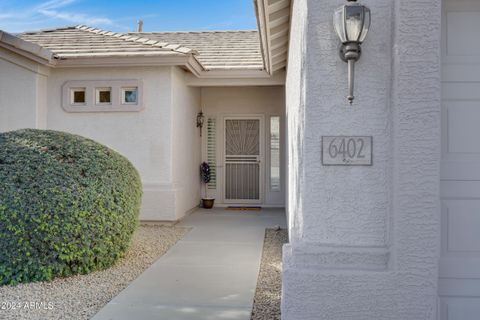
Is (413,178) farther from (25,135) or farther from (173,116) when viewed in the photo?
(173,116)

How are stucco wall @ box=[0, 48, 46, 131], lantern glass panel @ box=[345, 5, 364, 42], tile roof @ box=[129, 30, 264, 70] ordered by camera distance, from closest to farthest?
lantern glass panel @ box=[345, 5, 364, 42]
stucco wall @ box=[0, 48, 46, 131]
tile roof @ box=[129, 30, 264, 70]

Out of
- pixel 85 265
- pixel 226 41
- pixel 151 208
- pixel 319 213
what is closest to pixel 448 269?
pixel 319 213

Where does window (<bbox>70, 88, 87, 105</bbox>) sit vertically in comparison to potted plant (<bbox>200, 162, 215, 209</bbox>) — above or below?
above

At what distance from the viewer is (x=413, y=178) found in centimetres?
355

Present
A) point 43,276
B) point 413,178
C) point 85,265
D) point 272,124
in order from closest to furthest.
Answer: point 413,178
point 43,276
point 85,265
point 272,124

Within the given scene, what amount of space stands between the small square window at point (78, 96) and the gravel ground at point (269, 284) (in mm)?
5827

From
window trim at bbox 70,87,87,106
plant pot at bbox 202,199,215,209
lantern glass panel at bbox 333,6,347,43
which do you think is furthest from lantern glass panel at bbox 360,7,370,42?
plant pot at bbox 202,199,215,209

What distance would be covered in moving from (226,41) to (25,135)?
9253 millimetres

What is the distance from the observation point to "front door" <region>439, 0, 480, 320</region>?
3.75 m

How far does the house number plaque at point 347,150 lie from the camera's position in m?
3.67

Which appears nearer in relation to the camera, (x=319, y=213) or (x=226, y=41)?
(x=319, y=213)

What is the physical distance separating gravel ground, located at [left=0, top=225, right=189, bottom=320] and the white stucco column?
8.42 feet

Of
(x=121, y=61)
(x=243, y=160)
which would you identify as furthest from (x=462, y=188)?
(x=243, y=160)

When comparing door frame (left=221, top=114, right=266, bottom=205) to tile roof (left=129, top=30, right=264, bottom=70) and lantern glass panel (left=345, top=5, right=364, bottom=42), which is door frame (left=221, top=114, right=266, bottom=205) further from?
lantern glass panel (left=345, top=5, right=364, bottom=42)
